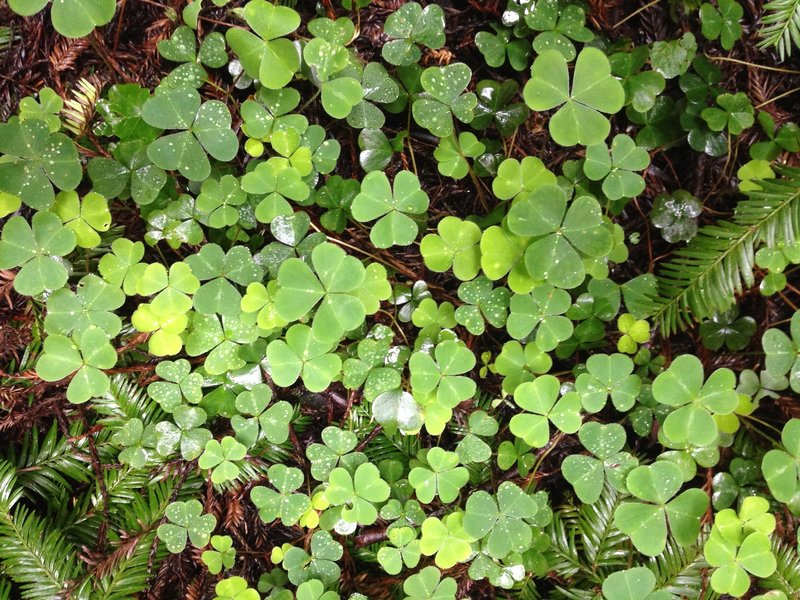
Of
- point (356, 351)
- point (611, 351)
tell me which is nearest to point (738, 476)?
point (611, 351)

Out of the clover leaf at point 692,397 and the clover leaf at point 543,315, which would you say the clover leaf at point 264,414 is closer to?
the clover leaf at point 543,315

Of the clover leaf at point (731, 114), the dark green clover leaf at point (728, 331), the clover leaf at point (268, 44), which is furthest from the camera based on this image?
the dark green clover leaf at point (728, 331)

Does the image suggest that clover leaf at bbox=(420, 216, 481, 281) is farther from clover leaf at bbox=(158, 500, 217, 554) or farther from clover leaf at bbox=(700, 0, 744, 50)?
clover leaf at bbox=(158, 500, 217, 554)

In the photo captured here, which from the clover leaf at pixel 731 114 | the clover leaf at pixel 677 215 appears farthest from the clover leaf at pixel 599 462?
the clover leaf at pixel 731 114

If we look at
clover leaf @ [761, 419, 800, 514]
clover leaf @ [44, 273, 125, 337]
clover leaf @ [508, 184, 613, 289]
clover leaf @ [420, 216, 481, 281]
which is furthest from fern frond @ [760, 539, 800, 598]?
clover leaf @ [44, 273, 125, 337]

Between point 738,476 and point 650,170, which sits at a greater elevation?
point 650,170

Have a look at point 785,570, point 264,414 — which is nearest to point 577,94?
point 264,414

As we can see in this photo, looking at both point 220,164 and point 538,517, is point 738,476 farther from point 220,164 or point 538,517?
point 220,164
